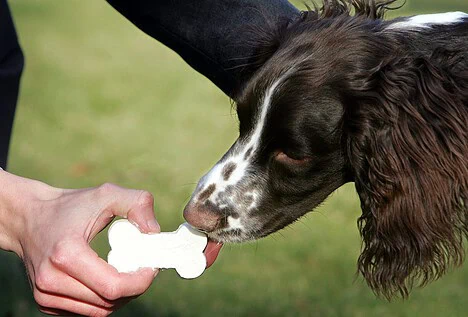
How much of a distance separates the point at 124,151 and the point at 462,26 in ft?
19.2

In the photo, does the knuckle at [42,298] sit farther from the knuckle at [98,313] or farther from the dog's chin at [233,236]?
the dog's chin at [233,236]

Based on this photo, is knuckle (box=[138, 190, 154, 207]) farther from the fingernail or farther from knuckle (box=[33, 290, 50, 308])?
knuckle (box=[33, 290, 50, 308])

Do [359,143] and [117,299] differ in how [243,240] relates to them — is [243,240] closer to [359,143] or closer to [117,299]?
[359,143]

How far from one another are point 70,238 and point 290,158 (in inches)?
41.0

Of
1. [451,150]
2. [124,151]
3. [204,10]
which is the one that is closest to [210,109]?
[124,151]

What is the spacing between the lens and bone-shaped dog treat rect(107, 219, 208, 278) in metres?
3.14

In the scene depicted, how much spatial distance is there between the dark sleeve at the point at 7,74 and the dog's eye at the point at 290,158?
159 cm

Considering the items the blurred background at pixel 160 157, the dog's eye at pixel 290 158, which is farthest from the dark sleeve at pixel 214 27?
the blurred background at pixel 160 157

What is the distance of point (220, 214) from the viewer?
3697 mm

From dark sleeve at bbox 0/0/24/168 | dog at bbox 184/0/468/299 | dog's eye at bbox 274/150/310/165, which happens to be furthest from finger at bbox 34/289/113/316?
dark sleeve at bbox 0/0/24/168

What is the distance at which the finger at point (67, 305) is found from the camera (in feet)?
9.82

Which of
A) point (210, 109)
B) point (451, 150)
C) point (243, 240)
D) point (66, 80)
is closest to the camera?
point (451, 150)

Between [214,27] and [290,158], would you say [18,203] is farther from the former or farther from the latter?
[214,27]

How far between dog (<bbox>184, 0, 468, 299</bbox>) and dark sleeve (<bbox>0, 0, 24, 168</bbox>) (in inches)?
55.7
